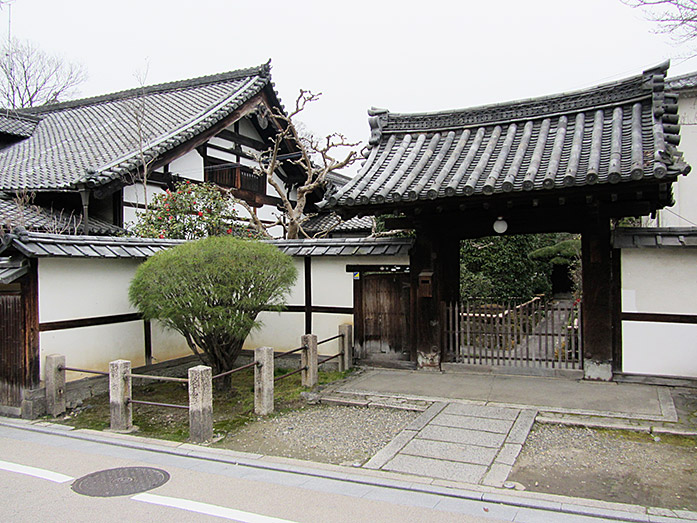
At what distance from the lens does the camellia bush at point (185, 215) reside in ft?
41.9

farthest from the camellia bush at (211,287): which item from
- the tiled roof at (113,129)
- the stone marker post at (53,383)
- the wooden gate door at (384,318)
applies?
the tiled roof at (113,129)

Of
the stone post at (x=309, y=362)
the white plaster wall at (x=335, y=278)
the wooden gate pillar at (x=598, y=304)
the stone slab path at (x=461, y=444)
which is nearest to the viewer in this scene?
the stone slab path at (x=461, y=444)

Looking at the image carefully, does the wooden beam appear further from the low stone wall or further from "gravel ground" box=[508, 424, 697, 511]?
"gravel ground" box=[508, 424, 697, 511]

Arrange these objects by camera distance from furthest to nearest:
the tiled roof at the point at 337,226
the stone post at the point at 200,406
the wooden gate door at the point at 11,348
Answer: the tiled roof at the point at 337,226 → the wooden gate door at the point at 11,348 → the stone post at the point at 200,406

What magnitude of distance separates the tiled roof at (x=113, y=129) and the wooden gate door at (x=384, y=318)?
682 centimetres

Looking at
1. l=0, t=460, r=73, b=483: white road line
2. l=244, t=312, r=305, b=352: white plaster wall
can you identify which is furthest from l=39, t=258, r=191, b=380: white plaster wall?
l=0, t=460, r=73, b=483: white road line

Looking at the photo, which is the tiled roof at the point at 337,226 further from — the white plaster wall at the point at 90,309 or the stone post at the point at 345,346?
the white plaster wall at the point at 90,309

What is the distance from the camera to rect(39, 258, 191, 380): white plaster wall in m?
8.47

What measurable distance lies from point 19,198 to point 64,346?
564 centimetres

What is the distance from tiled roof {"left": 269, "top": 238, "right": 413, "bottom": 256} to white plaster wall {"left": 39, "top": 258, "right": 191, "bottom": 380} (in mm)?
3161

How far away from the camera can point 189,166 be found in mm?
15727

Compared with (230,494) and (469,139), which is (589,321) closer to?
(469,139)

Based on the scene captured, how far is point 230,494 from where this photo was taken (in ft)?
16.8

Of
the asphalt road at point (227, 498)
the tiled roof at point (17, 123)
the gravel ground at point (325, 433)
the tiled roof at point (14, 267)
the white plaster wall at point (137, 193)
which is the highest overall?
the tiled roof at point (17, 123)
